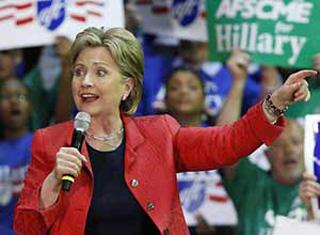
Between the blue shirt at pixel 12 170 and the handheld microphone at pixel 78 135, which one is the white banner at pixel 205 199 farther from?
the handheld microphone at pixel 78 135

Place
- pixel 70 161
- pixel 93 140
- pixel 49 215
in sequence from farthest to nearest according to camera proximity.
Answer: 1. pixel 93 140
2. pixel 49 215
3. pixel 70 161

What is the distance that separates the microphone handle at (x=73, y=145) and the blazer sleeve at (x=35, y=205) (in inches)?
6.5

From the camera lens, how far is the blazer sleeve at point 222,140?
262cm

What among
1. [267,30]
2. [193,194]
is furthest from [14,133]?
[267,30]

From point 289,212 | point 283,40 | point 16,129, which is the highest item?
point 283,40

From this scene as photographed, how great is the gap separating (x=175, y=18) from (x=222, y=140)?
198cm

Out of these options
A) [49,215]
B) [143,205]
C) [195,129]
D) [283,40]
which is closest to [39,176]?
[49,215]

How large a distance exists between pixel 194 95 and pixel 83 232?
1.99m

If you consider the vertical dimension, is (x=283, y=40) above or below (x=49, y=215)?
above

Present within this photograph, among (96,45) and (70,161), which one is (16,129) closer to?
(96,45)

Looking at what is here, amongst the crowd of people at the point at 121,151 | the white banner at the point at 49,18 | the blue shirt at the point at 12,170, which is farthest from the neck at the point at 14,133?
the crowd of people at the point at 121,151

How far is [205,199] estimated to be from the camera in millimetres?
4465

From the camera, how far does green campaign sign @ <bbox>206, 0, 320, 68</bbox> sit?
4051 millimetres

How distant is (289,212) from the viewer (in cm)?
420
